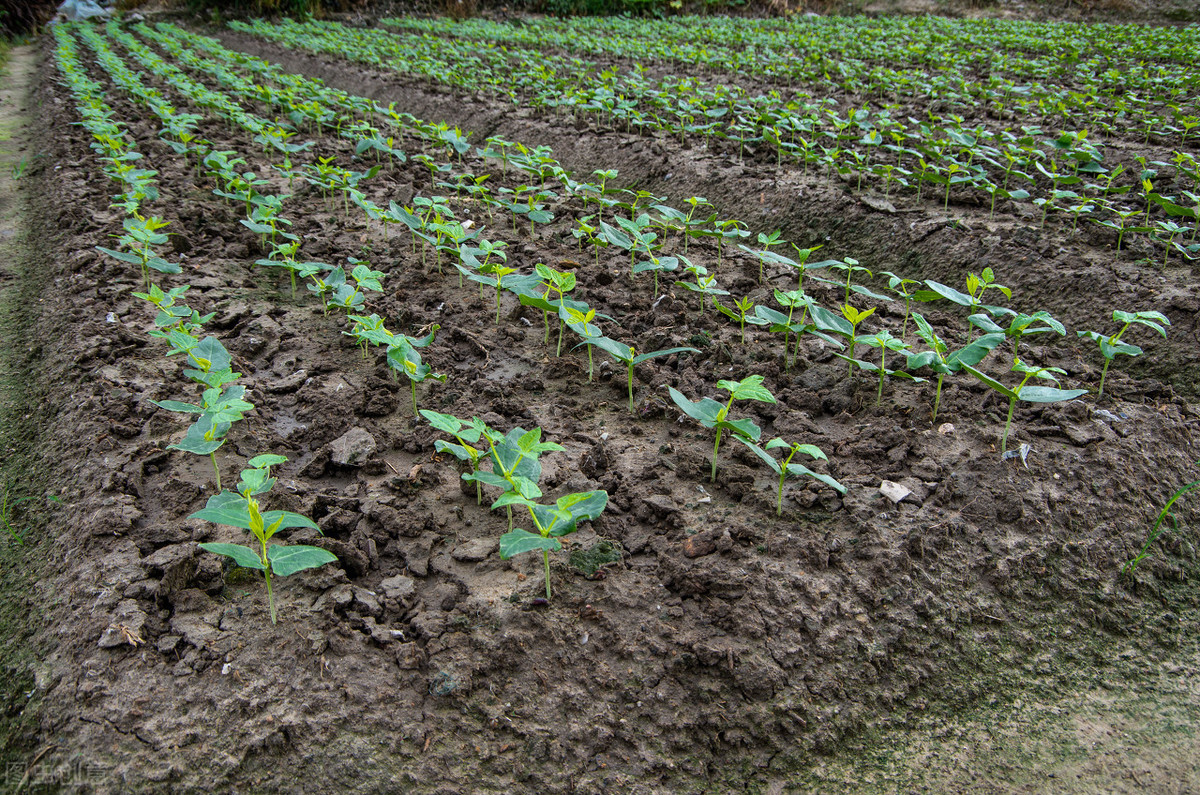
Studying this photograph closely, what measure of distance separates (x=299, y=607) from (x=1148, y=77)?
941cm

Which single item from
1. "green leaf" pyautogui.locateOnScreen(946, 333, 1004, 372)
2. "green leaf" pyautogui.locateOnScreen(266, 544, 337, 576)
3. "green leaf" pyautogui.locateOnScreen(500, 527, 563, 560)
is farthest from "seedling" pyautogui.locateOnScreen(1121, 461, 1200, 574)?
"green leaf" pyautogui.locateOnScreen(266, 544, 337, 576)

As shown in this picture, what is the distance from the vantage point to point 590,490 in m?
1.96

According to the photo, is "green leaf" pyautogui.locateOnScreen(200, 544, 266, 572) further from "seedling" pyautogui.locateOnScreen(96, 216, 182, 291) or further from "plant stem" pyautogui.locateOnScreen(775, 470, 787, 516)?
"seedling" pyautogui.locateOnScreen(96, 216, 182, 291)

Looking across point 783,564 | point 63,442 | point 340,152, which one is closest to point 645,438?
point 783,564

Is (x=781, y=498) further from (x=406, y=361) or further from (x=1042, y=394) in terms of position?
(x=406, y=361)

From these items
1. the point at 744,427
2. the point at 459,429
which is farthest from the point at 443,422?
the point at 744,427

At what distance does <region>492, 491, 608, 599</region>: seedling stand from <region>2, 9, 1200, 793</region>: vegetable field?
0.01 metres

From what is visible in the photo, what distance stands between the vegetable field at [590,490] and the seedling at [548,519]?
1cm

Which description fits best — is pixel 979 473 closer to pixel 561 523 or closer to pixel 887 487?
pixel 887 487

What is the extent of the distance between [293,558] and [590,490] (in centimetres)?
79

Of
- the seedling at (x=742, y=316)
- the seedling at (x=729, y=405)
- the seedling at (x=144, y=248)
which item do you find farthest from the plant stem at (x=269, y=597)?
the seedling at (x=144, y=248)

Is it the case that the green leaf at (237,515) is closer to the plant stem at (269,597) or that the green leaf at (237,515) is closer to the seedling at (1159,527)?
the plant stem at (269,597)

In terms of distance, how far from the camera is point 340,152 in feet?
17.5

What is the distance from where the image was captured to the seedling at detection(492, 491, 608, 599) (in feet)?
4.88
